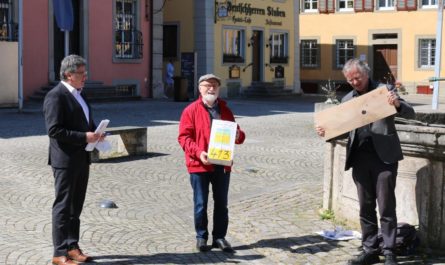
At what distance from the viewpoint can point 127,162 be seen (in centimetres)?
1265

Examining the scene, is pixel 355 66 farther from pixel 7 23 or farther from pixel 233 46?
pixel 233 46

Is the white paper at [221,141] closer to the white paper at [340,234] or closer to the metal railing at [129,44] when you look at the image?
the white paper at [340,234]

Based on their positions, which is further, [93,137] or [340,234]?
[340,234]

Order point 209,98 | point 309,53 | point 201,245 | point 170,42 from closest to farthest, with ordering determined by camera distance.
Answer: point 209,98 → point 201,245 → point 170,42 → point 309,53

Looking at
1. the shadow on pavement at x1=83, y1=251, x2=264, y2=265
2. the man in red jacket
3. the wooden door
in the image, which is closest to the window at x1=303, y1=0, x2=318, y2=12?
the wooden door

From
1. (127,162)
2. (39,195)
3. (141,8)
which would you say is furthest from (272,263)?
(141,8)

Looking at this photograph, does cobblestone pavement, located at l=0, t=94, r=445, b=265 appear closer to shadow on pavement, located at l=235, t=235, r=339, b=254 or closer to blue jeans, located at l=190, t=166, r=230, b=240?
shadow on pavement, located at l=235, t=235, r=339, b=254

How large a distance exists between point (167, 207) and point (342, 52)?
3506 centimetres

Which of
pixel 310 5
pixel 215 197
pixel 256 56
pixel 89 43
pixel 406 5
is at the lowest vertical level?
pixel 215 197

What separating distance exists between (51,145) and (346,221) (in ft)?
10.4

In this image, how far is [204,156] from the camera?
681cm

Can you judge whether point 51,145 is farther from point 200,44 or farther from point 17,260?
point 200,44

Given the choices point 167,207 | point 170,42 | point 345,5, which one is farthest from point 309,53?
point 167,207

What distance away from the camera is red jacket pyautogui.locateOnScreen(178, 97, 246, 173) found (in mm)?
6901
